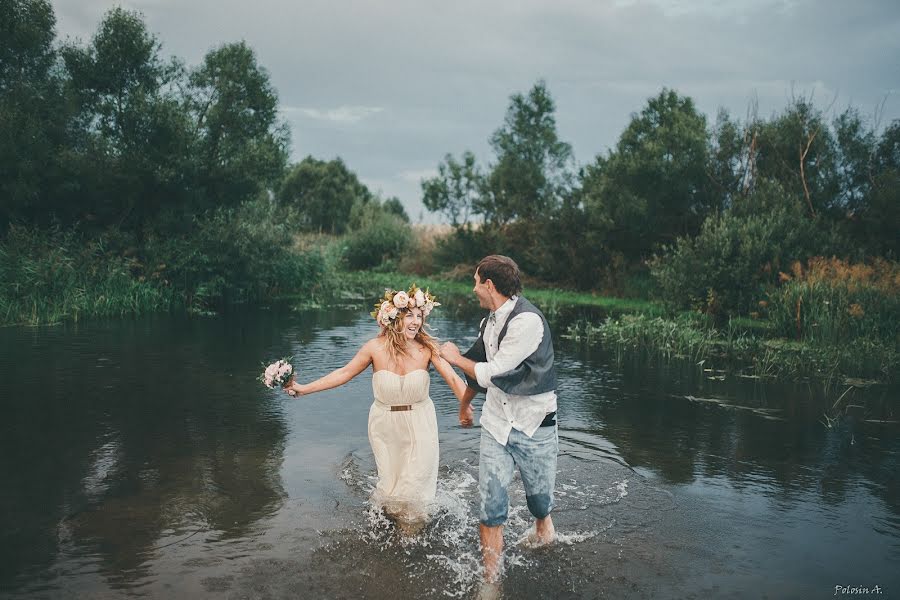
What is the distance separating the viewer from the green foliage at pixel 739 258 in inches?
782

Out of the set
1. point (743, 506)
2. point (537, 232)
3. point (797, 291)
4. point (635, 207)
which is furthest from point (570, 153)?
point (743, 506)

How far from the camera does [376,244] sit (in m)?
42.2

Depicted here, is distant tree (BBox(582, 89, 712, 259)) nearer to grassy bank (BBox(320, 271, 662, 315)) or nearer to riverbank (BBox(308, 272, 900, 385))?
grassy bank (BBox(320, 271, 662, 315))

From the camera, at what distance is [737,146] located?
2575 centimetres

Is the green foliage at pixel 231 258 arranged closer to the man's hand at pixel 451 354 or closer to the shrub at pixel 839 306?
the shrub at pixel 839 306

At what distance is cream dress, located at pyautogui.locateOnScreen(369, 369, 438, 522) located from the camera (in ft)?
20.2

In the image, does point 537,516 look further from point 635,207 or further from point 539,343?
point 635,207

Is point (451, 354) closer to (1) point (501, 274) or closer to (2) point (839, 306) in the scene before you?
(1) point (501, 274)

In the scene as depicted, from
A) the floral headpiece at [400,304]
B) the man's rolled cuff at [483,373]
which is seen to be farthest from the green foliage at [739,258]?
the man's rolled cuff at [483,373]

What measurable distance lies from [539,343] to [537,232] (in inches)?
1126

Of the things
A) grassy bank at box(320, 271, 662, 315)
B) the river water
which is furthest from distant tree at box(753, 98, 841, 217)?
the river water

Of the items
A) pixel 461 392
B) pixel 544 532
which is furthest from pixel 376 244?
pixel 544 532


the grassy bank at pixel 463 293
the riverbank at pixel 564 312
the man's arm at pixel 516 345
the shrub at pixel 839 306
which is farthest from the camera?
the grassy bank at pixel 463 293

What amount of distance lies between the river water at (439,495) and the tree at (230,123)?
14113 millimetres
